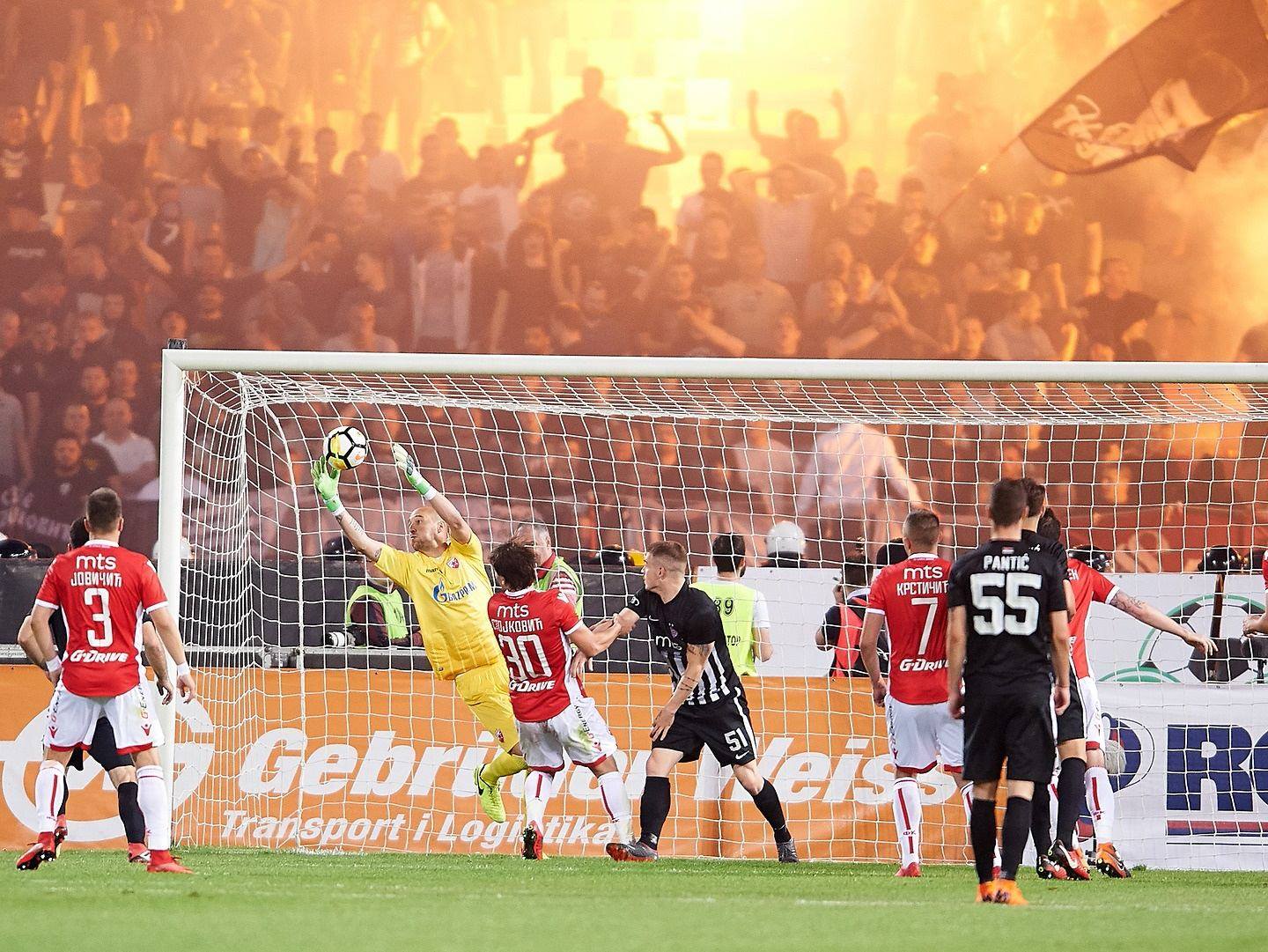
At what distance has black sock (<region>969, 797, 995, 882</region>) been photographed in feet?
16.1

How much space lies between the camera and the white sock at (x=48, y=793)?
5.96 m

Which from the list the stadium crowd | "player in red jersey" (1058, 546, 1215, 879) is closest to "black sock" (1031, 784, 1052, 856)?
"player in red jersey" (1058, 546, 1215, 879)

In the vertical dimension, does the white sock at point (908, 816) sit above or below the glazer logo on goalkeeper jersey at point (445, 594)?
below

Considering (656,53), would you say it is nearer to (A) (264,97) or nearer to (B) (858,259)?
(B) (858,259)

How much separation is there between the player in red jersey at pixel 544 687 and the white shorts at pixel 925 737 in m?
1.26

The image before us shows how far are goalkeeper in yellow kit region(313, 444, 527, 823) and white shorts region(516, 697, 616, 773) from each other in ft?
1.03

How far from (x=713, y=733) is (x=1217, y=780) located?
8.25ft

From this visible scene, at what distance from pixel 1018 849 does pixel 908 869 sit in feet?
5.22

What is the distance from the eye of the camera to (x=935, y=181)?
13.8 meters

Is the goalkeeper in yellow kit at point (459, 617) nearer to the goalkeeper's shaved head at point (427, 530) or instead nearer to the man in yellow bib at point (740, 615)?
the goalkeeper's shaved head at point (427, 530)

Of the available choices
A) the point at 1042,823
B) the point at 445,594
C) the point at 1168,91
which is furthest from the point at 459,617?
the point at 1168,91

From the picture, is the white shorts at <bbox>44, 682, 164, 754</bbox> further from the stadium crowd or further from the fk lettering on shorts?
the stadium crowd

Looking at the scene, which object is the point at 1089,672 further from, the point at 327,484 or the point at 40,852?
the point at 40,852

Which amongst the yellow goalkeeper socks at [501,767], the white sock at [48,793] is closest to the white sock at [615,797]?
the yellow goalkeeper socks at [501,767]
